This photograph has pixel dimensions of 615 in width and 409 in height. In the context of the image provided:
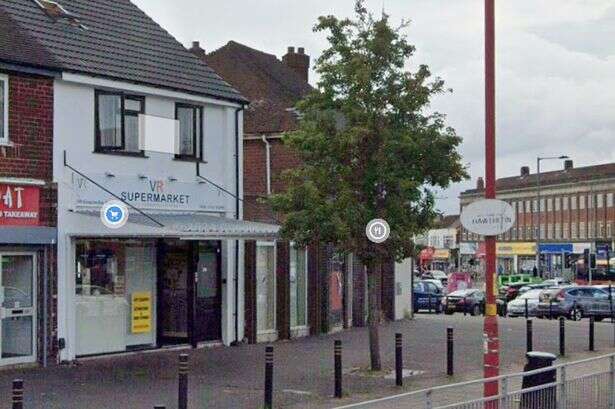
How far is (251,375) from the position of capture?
65.2ft

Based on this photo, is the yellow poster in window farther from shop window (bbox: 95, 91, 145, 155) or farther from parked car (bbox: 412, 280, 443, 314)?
parked car (bbox: 412, 280, 443, 314)

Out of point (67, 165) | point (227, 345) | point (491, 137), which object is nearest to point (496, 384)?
point (491, 137)

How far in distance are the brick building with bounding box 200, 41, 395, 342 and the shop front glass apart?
11.0 ft

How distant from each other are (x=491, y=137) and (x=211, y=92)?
40.0ft

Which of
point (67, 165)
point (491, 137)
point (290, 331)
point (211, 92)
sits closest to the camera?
point (491, 137)

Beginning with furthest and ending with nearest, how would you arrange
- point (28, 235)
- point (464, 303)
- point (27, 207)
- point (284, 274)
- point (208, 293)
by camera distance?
1. point (464, 303)
2. point (284, 274)
3. point (208, 293)
4. point (27, 207)
5. point (28, 235)

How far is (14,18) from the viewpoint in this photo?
22.5m

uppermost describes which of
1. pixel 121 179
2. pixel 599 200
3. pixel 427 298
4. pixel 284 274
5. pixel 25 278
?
pixel 599 200

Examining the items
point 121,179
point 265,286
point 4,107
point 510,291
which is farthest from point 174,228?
point 510,291

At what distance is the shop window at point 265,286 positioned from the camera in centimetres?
2689

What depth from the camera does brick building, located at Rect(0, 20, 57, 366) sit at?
20297mm

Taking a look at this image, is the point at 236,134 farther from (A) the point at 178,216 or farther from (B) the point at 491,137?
(B) the point at 491,137

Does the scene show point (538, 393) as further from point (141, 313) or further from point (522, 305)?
point (522, 305)

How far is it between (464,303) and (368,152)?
1242 inches
